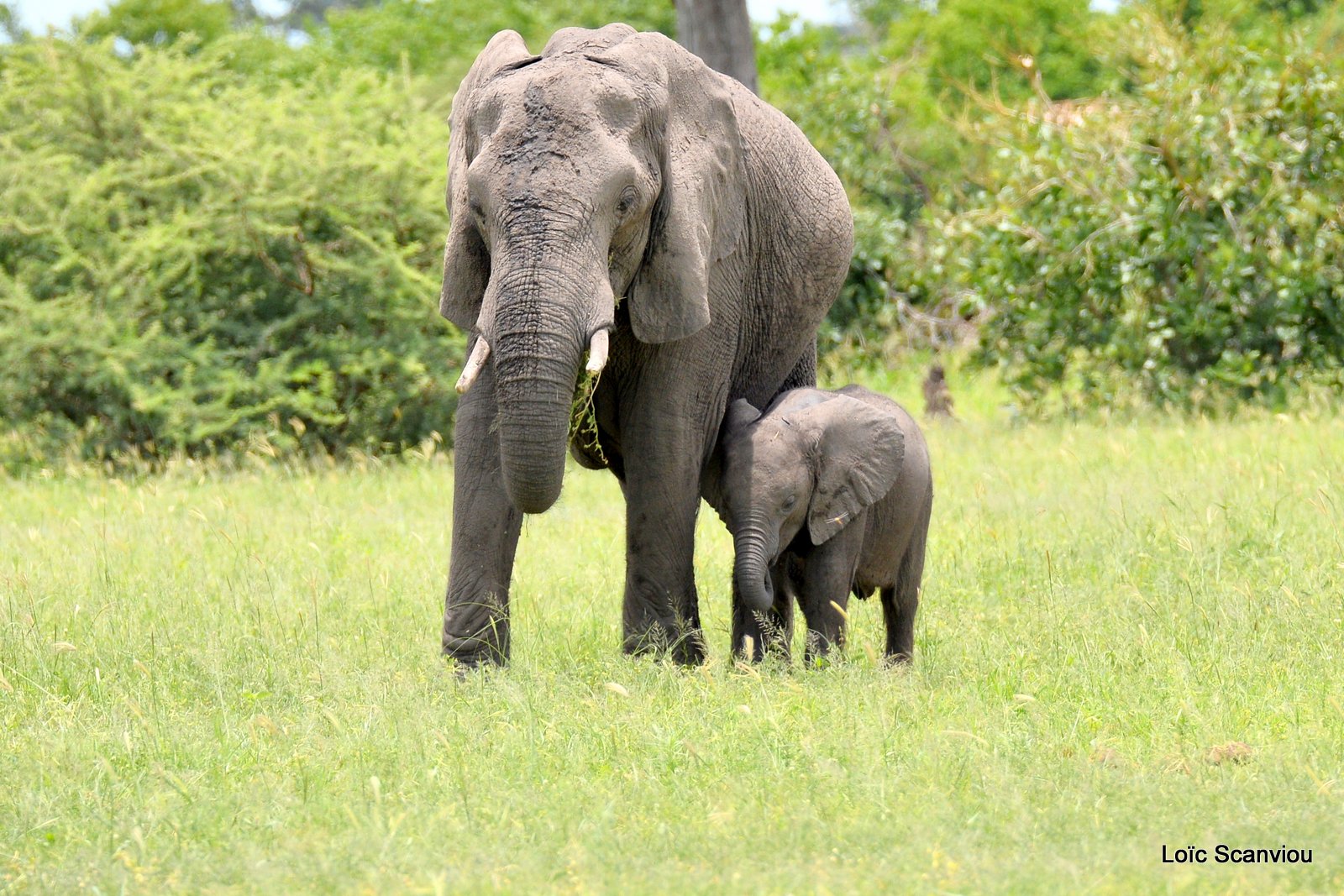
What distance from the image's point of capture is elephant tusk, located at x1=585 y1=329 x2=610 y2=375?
5555mm

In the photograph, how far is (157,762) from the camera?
5.43 metres

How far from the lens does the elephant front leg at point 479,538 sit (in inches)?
256

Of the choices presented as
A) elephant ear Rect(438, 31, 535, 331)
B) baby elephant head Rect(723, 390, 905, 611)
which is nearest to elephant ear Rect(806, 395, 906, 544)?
baby elephant head Rect(723, 390, 905, 611)

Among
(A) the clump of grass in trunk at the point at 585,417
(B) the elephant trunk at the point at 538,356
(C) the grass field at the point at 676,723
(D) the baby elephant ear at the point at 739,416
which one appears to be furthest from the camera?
(D) the baby elephant ear at the point at 739,416

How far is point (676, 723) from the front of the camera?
19.4 feet

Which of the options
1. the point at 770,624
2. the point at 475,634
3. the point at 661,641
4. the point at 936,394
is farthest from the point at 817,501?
the point at 936,394

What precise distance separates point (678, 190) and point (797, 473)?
1094 millimetres

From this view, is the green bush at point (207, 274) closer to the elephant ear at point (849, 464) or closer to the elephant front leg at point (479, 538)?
the elephant front leg at point (479, 538)

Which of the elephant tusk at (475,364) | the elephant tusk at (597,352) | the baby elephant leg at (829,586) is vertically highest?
the elephant tusk at (597,352)

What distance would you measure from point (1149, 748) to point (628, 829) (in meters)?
1.81

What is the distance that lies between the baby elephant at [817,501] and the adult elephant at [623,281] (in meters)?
0.22

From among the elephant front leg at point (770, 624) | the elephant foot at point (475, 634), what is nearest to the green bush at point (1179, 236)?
the elephant front leg at point (770, 624)

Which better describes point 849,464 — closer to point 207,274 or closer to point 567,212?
point 567,212

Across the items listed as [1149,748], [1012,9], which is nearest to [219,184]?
[1149,748]
